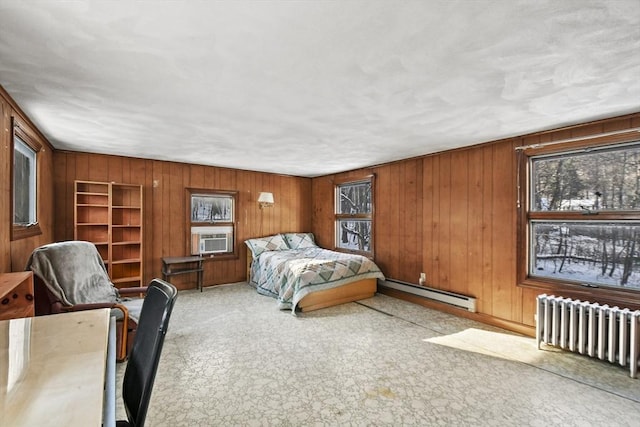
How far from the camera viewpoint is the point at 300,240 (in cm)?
592

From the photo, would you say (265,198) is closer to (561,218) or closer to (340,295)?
(340,295)

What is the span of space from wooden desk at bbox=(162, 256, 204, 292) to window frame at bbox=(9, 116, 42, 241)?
162 centimetres

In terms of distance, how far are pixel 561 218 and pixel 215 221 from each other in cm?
499

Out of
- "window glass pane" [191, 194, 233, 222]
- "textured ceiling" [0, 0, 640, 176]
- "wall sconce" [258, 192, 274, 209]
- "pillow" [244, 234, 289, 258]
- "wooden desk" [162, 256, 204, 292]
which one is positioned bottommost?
"wooden desk" [162, 256, 204, 292]

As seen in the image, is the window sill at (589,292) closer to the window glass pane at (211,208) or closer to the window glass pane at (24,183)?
the window glass pane at (211,208)

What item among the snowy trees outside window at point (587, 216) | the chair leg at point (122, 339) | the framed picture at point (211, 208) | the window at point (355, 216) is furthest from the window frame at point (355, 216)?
the chair leg at point (122, 339)

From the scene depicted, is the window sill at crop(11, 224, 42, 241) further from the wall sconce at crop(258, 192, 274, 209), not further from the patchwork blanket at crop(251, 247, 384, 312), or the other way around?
the wall sconce at crop(258, 192, 274, 209)

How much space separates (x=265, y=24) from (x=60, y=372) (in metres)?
1.62

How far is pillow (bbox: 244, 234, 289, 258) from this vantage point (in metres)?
5.22

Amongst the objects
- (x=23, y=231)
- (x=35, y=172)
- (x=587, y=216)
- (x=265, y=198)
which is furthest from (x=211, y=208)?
(x=587, y=216)

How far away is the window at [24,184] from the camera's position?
2.57 meters

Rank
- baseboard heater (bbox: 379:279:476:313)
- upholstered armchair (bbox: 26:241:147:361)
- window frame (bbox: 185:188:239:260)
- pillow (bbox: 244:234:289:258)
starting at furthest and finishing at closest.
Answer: pillow (bbox: 244:234:289:258), window frame (bbox: 185:188:239:260), baseboard heater (bbox: 379:279:476:313), upholstered armchair (bbox: 26:241:147:361)

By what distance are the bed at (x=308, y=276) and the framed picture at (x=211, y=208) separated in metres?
0.67

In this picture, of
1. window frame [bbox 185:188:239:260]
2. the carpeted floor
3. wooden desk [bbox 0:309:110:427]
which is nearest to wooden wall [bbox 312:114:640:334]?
the carpeted floor
